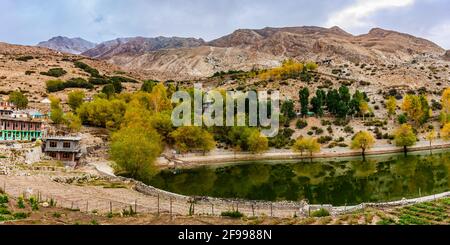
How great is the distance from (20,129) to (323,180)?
133 feet

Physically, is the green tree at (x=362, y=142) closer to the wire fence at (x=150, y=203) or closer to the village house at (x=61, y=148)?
the wire fence at (x=150, y=203)

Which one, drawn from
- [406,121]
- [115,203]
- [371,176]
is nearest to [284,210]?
[115,203]

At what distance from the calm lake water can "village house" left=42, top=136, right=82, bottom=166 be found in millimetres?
11534

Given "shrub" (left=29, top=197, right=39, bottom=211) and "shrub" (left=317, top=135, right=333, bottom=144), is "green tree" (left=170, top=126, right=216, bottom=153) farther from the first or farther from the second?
"shrub" (left=29, top=197, right=39, bottom=211)

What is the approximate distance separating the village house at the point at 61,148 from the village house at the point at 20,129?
592 cm

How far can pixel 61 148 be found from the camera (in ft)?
173

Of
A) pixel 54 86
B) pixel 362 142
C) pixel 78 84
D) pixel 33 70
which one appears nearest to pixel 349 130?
pixel 362 142

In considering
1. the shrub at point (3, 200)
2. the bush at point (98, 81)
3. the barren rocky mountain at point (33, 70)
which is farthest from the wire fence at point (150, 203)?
the bush at point (98, 81)

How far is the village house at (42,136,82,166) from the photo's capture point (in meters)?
52.5

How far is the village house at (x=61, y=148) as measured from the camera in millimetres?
52500

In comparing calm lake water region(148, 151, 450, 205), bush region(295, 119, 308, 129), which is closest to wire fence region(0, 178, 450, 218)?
calm lake water region(148, 151, 450, 205)

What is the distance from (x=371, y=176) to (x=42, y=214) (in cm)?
3681

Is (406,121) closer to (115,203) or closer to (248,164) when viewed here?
(248,164)
